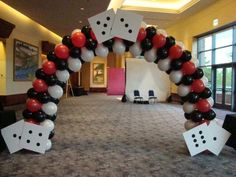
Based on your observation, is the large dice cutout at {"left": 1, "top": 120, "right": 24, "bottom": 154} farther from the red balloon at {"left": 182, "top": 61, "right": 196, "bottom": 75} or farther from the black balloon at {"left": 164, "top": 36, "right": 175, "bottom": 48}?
the red balloon at {"left": 182, "top": 61, "right": 196, "bottom": 75}

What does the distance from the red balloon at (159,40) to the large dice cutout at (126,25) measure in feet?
1.14

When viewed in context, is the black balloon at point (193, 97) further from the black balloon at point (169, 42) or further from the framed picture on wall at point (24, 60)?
the framed picture on wall at point (24, 60)

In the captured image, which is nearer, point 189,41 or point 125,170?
point 125,170

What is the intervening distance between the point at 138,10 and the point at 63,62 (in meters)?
9.97

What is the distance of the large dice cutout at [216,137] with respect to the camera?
4340 millimetres

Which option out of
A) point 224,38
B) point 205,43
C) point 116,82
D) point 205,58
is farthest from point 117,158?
point 116,82

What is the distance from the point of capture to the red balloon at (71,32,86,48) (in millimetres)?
4336

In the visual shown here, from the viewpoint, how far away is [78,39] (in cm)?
433

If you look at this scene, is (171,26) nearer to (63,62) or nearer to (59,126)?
(59,126)

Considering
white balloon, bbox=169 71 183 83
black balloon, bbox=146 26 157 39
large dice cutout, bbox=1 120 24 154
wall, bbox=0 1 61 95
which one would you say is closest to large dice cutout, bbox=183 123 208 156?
white balloon, bbox=169 71 183 83

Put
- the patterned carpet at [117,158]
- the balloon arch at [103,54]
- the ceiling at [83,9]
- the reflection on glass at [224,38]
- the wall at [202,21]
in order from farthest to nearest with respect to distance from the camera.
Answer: the reflection on glass at [224,38], the wall at [202,21], the ceiling at [83,9], the balloon arch at [103,54], the patterned carpet at [117,158]

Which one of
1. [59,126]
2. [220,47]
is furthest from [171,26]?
[59,126]

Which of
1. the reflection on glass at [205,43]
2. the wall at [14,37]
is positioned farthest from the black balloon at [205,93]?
the reflection on glass at [205,43]

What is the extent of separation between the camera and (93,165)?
12.4 ft
